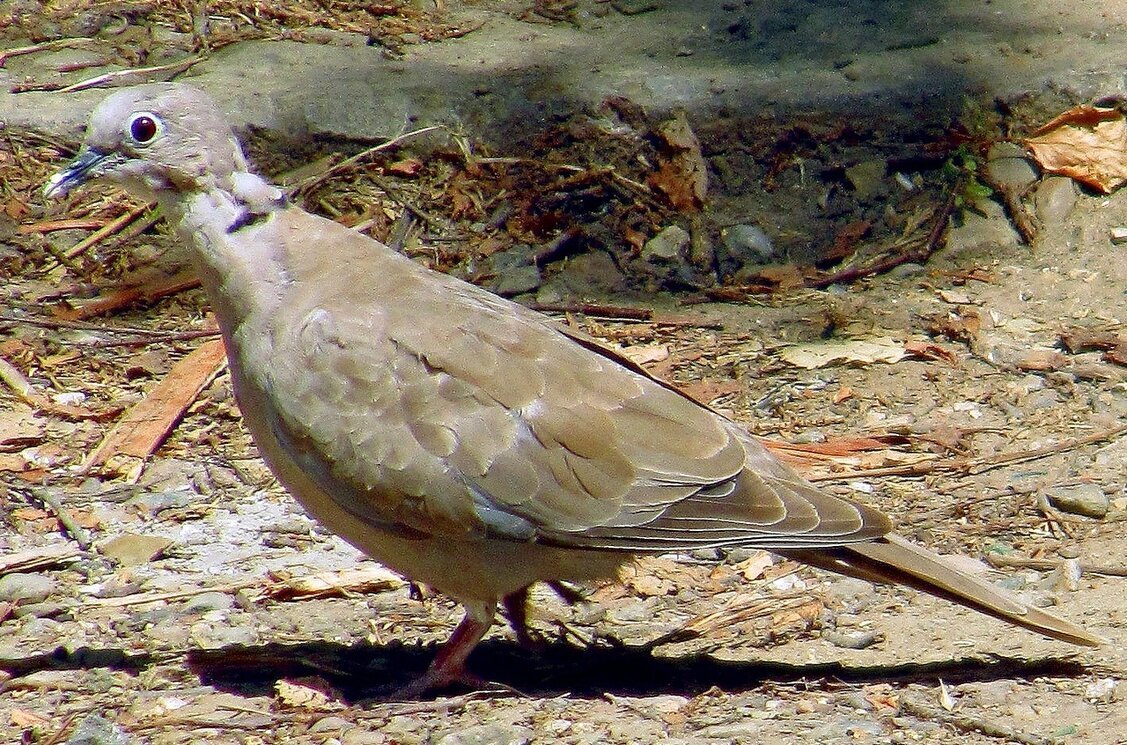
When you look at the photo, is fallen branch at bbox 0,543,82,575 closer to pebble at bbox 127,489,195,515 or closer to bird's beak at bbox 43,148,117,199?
pebble at bbox 127,489,195,515

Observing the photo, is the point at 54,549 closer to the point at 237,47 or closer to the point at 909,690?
the point at 909,690

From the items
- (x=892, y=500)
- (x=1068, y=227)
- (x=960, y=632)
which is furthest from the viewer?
(x=1068, y=227)

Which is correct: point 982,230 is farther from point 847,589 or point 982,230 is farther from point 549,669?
point 549,669

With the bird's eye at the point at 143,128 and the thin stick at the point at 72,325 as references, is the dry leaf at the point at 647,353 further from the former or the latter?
the bird's eye at the point at 143,128

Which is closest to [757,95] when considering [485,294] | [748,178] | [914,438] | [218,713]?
[748,178]

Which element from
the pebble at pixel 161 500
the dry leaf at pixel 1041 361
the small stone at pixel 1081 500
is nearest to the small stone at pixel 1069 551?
the small stone at pixel 1081 500

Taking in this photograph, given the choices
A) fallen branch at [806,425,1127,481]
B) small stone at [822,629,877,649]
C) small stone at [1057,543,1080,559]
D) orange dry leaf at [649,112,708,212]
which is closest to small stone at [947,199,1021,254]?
orange dry leaf at [649,112,708,212]
